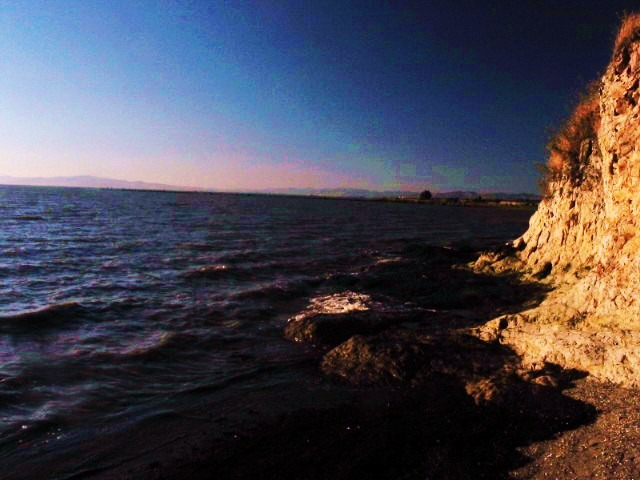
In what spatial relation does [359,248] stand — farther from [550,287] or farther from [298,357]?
[298,357]

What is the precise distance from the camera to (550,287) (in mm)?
15469

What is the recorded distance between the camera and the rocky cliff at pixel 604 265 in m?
7.86

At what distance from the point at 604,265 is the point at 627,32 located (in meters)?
6.30

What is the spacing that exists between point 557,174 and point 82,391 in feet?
63.1

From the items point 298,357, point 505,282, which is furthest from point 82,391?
point 505,282

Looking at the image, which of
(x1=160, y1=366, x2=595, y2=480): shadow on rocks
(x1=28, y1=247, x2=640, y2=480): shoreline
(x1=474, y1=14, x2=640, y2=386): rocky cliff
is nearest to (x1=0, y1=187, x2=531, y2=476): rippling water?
(x1=28, y1=247, x2=640, y2=480): shoreline

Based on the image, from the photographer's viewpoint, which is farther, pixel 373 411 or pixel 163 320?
pixel 163 320

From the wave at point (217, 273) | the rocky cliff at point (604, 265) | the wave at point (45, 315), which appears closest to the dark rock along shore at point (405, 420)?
the rocky cliff at point (604, 265)

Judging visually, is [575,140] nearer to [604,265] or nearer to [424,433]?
[604,265]

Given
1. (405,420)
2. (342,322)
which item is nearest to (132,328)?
(342,322)

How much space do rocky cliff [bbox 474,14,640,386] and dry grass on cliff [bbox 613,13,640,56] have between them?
0.07 ft

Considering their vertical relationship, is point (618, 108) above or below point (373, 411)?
above

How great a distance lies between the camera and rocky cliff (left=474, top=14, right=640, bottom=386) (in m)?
7.86

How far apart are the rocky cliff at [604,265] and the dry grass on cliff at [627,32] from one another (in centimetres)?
2
